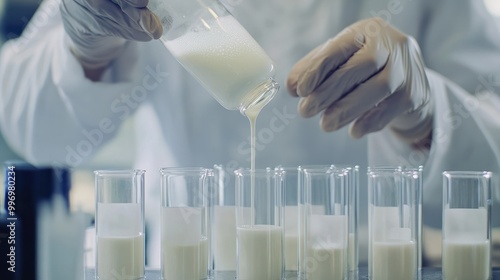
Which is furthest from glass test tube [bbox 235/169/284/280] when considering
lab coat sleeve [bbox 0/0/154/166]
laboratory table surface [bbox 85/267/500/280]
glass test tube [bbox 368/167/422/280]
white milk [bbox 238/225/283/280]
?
lab coat sleeve [bbox 0/0/154/166]

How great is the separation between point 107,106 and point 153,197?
359mm

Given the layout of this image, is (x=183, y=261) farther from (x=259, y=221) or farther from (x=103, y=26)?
(x=103, y=26)

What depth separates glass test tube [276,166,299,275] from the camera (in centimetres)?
153

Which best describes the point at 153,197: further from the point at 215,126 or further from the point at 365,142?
the point at 365,142

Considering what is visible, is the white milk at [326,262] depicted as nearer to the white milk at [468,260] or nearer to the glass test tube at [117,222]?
the white milk at [468,260]

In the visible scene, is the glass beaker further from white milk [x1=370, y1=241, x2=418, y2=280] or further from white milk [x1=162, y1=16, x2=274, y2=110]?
white milk [x1=370, y1=241, x2=418, y2=280]

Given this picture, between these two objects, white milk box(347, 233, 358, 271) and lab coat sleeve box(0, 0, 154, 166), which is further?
lab coat sleeve box(0, 0, 154, 166)

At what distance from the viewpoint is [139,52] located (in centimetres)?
229

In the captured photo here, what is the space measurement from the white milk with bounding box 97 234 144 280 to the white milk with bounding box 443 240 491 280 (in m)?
0.70

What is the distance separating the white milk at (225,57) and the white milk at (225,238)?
0.35 meters

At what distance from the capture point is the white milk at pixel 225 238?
162 centimetres

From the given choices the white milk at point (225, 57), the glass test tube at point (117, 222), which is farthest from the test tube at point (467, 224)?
the glass test tube at point (117, 222)

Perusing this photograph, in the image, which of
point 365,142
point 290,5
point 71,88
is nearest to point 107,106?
point 71,88

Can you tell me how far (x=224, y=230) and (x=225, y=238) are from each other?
2 centimetres
